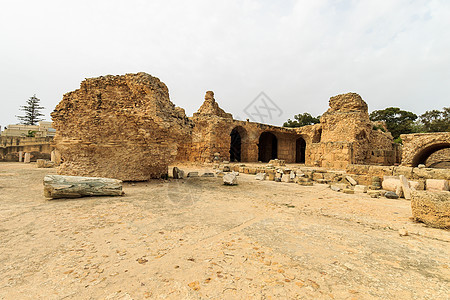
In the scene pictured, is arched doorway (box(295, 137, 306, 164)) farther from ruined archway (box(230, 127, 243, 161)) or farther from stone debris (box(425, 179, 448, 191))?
stone debris (box(425, 179, 448, 191))

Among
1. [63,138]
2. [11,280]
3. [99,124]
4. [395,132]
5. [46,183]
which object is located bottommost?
[11,280]

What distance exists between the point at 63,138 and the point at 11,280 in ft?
20.2

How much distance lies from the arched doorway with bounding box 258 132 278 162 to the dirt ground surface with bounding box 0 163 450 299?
18703 millimetres

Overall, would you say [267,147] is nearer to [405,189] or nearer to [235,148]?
[235,148]

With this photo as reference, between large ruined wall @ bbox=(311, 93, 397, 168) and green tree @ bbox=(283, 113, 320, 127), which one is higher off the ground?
green tree @ bbox=(283, 113, 320, 127)

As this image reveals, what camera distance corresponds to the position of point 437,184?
5.52 metres

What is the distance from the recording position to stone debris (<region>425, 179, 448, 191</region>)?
17.9 ft

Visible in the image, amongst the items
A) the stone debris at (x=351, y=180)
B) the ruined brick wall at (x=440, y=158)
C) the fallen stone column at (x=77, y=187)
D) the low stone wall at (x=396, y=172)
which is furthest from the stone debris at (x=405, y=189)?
the ruined brick wall at (x=440, y=158)

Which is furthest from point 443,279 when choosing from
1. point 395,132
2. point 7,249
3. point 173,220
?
point 395,132

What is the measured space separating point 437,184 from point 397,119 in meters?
34.1

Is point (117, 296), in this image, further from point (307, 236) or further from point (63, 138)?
point (63, 138)

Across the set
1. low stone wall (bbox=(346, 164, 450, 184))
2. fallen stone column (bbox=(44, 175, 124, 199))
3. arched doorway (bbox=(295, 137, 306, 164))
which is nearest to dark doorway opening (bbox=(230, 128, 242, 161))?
arched doorway (bbox=(295, 137, 306, 164))

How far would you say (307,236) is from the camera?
8.54ft

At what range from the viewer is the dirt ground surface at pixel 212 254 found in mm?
1542
